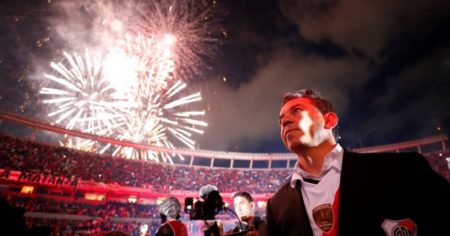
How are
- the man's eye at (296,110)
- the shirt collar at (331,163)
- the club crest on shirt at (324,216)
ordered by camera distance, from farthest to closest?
the man's eye at (296,110), the shirt collar at (331,163), the club crest on shirt at (324,216)

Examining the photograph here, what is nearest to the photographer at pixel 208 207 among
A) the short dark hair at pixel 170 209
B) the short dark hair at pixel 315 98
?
the short dark hair at pixel 170 209

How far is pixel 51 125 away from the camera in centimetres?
2905

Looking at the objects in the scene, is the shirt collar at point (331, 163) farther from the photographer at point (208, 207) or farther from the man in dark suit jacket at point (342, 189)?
the photographer at point (208, 207)

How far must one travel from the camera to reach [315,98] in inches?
94.2

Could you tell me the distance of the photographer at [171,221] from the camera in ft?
15.0

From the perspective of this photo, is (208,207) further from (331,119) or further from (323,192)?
(331,119)

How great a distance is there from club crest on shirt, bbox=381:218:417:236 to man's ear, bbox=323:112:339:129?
0.98 m

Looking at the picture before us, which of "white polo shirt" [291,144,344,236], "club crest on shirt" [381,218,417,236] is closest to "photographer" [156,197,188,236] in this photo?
"white polo shirt" [291,144,344,236]

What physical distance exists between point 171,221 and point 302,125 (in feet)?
11.9

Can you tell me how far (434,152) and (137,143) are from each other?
1595 inches

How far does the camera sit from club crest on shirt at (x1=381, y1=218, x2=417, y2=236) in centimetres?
141

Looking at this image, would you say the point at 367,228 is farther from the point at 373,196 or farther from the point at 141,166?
the point at 141,166

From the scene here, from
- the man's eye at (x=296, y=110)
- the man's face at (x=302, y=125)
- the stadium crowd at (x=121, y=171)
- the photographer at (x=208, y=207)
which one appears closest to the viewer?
the man's face at (x=302, y=125)

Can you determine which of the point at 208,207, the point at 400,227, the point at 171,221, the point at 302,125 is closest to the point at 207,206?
the point at 208,207
